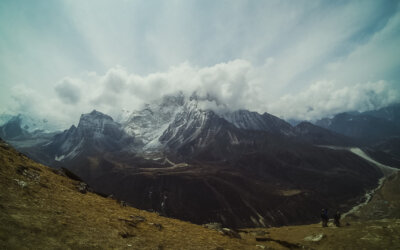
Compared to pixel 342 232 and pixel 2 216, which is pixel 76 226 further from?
pixel 342 232

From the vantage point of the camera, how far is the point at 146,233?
17.9 meters

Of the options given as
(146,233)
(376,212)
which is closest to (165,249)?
(146,233)

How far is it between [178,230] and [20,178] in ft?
50.7

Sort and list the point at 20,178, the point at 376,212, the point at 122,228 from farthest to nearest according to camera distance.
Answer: the point at 376,212, the point at 20,178, the point at 122,228

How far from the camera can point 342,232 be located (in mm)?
27219

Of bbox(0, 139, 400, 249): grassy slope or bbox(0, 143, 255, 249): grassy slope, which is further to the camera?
bbox(0, 139, 400, 249): grassy slope

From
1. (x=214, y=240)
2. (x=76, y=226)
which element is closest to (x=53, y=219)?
(x=76, y=226)

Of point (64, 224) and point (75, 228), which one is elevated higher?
point (64, 224)

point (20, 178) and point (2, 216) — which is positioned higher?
point (20, 178)

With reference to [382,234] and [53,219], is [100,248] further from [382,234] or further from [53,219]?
[382,234]

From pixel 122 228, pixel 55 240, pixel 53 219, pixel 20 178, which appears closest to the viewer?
pixel 55 240

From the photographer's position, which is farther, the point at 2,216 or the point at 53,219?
the point at 53,219

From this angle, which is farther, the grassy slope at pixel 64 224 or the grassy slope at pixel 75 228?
the grassy slope at pixel 75 228

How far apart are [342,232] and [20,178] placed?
→ 37290mm
